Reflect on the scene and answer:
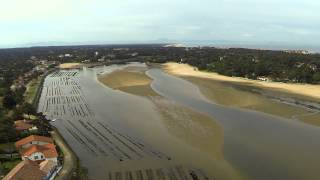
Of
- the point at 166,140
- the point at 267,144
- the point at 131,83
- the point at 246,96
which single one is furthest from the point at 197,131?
the point at 131,83

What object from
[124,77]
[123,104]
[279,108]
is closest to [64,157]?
[123,104]

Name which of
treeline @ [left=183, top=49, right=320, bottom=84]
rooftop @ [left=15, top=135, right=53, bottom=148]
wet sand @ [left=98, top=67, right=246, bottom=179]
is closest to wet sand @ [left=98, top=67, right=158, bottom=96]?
wet sand @ [left=98, top=67, right=246, bottom=179]

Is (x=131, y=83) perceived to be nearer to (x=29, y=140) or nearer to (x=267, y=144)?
(x=29, y=140)

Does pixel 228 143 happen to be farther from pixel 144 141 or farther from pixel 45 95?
pixel 45 95

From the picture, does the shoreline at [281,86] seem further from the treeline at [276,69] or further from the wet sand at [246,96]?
the treeline at [276,69]

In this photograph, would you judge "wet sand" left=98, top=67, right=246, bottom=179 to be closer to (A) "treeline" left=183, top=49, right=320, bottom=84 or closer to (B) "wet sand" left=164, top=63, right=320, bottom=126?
(B) "wet sand" left=164, top=63, right=320, bottom=126

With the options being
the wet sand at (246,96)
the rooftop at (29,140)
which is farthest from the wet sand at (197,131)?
the rooftop at (29,140)
